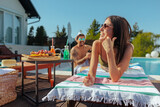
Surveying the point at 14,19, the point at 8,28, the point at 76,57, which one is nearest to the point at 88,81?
the point at 76,57

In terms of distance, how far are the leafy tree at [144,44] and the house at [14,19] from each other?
1062 centimetres

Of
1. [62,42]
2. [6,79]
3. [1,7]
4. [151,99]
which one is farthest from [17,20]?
[151,99]

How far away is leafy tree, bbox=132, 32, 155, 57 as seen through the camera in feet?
47.1

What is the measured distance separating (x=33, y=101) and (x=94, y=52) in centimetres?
138

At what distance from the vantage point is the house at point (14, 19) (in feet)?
24.6

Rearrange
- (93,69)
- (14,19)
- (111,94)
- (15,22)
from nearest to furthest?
(111,94) → (93,69) → (14,19) → (15,22)

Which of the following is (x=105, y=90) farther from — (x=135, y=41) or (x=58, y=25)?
(x=58, y=25)

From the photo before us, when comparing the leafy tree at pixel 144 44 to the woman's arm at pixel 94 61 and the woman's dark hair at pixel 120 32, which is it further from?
the woman's arm at pixel 94 61

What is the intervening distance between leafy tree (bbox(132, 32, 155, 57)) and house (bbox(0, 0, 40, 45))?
1062 cm

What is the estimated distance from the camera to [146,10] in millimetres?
25641

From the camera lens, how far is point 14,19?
819 cm

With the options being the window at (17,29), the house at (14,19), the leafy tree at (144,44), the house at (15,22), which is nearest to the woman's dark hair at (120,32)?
the house at (15,22)

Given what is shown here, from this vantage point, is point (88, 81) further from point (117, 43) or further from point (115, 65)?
point (117, 43)

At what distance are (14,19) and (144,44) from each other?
12.6 meters
